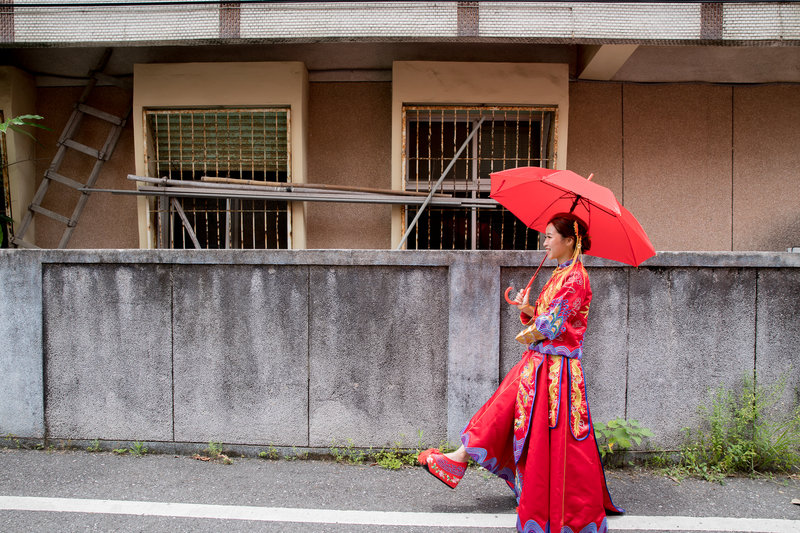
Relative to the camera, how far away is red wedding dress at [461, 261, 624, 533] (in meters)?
2.86

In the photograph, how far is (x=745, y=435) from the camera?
Answer: 156 inches

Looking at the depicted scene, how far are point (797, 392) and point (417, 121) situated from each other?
14.0 ft

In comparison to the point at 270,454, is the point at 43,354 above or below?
above

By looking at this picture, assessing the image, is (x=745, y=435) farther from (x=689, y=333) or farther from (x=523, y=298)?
(x=523, y=298)

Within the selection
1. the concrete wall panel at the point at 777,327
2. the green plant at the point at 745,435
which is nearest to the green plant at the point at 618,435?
the green plant at the point at 745,435

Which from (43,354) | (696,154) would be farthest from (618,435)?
(43,354)

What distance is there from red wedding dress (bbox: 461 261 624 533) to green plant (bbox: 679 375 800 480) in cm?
136

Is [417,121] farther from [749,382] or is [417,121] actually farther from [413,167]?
[749,382]

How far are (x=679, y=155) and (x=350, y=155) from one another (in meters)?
3.89

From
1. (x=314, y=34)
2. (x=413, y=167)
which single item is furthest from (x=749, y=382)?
(x=314, y=34)

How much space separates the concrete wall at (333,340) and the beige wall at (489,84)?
2.54m

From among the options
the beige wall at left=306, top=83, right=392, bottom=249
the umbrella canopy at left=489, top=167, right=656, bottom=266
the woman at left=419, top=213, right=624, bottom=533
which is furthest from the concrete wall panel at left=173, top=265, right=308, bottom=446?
the beige wall at left=306, top=83, right=392, bottom=249

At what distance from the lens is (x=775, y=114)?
637cm

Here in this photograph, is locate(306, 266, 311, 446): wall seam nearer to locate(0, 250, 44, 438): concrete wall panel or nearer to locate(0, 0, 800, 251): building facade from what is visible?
locate(0, 0, 800, 251): building facade
